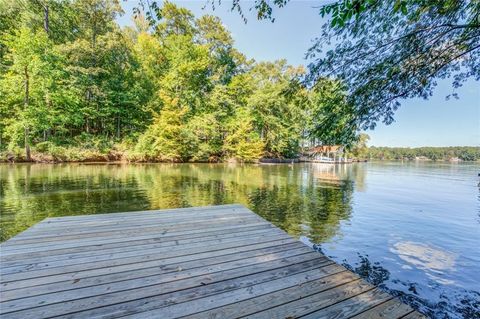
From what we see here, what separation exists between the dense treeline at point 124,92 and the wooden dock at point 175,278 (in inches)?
457

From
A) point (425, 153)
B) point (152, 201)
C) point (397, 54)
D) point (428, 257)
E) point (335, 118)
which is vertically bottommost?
point (428, 257)

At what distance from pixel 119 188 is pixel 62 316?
793cm

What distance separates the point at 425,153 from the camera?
7612cm

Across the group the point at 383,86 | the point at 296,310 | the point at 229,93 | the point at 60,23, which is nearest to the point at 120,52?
the point at 60,23

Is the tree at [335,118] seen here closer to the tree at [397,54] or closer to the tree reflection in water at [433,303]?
the tree at [397,54]

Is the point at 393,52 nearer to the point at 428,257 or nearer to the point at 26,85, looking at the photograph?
the point at 428,257

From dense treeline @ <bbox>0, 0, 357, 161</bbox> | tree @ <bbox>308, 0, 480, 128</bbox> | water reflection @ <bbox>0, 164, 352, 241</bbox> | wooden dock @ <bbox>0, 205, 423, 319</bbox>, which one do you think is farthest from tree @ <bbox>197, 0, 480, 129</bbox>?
dense treeline @ <bbox>0, 0, 357, 161</bbox>

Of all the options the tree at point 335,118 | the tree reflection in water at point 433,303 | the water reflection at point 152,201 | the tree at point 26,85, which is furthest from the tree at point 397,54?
the tree at point 26,85

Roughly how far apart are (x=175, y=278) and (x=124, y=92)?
23.1 meters

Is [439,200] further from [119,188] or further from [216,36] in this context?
[216,36]

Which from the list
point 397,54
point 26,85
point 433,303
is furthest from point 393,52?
point 26,85

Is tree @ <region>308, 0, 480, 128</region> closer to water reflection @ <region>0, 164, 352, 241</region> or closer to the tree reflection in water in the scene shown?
the tree reflection in water

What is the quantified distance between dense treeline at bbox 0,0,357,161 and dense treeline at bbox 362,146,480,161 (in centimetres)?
5003

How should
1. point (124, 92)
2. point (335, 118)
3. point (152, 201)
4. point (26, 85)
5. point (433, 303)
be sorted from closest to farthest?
point (433, 303) → point (335, 118) → point (152, 201) → point (26, 85) → point (124, 92)
